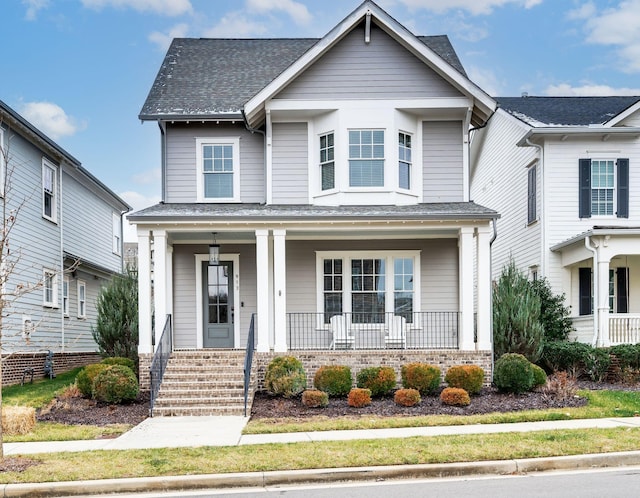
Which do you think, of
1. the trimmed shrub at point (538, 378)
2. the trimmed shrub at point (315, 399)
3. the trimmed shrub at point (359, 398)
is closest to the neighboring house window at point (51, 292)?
the trimmed shrub at point (315, 399)

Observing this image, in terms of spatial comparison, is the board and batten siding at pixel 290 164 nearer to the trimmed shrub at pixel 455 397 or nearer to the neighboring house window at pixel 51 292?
the trimmed shrub at pixel 455 397

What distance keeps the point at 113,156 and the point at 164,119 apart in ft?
38.4

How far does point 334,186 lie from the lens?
16.7 metres

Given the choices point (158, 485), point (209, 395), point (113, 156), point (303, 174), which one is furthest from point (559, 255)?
point (113, 156)

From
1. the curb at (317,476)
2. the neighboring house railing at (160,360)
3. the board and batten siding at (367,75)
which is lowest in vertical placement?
the curb at (317,476)

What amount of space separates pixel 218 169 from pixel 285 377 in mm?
6313

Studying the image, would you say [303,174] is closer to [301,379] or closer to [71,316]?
[301,379]

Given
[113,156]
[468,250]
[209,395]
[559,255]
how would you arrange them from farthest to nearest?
[113,156] < [559,255] < [468,250] < [209,395]

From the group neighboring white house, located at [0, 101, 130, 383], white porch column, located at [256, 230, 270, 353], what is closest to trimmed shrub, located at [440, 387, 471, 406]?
white porch column, located at [256, 230, 270, 353]

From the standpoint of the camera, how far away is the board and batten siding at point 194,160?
57.4ft

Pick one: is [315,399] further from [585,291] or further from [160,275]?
[585,291]

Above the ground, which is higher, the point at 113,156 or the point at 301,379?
the point at 113,156

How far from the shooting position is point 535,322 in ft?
55.5

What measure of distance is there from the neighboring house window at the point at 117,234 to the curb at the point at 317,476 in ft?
73.9
